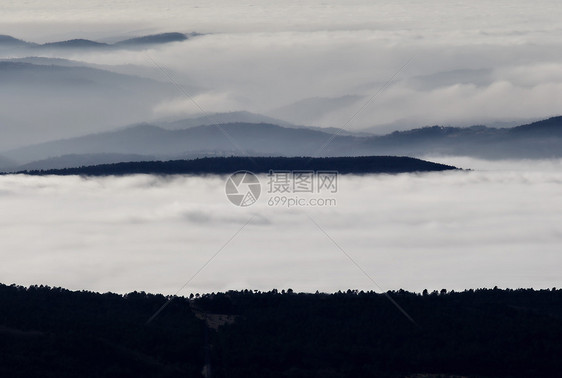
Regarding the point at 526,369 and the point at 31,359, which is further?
the point at 526,369

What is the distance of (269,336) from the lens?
16975cm

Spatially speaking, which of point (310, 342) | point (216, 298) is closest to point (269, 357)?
point (310, 342)

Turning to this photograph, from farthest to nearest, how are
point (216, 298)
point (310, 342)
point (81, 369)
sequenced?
point (216, 298), point (310, 342), point (81, 369)

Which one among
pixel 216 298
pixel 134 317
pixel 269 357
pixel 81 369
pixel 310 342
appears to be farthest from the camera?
pixel 216 298

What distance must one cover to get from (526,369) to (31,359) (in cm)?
5600

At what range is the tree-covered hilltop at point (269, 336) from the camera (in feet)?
491

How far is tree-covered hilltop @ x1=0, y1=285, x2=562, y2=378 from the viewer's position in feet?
491

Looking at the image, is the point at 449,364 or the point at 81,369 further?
the point at 449,364

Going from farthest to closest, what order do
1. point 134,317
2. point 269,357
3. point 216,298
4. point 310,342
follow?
point 216,298, point 134,317, point 310,342, point 269,357

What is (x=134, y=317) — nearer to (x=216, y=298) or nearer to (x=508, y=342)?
(x=216, y=298)

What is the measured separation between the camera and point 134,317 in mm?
179375

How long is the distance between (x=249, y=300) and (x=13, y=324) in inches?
1657

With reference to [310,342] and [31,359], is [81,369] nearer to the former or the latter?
[31,359]

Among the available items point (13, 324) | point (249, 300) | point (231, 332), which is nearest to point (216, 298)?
point (249, 300)
